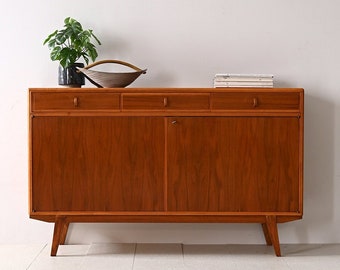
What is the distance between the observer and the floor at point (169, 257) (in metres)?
2.93

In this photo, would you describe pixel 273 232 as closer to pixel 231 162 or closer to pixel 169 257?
pixel 231 162

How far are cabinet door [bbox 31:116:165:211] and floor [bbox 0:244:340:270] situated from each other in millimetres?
288

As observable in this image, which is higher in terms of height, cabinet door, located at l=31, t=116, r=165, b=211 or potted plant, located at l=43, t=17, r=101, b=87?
potted plant, located at l=43, t=17, r=101, b=87

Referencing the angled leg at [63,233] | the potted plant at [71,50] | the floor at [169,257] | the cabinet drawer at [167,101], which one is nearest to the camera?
the floor at [169,257]

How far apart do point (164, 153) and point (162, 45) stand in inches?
28.1

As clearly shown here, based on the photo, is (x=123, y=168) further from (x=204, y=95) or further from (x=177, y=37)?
(x=177, y=37)

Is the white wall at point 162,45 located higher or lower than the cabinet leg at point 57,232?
higher

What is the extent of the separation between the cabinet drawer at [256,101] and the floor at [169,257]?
0.80m

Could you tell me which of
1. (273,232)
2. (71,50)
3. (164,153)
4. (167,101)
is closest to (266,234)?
(273,232)

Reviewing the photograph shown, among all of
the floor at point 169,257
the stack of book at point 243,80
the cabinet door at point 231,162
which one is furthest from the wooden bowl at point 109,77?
the floor at point 169,257

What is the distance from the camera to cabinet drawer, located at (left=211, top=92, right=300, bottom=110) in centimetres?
304

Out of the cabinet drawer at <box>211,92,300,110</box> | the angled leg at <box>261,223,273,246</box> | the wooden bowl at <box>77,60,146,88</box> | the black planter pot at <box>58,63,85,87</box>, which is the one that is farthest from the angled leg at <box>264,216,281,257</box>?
the black planter pot at <box>58,63,85,87</box>

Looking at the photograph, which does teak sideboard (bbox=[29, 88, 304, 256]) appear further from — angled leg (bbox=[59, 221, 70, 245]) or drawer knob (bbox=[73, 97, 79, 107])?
angled leg (bbox=[59, 221, 70, 245])

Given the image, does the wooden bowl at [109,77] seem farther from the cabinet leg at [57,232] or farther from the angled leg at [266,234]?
the angled leg at [266,234]
